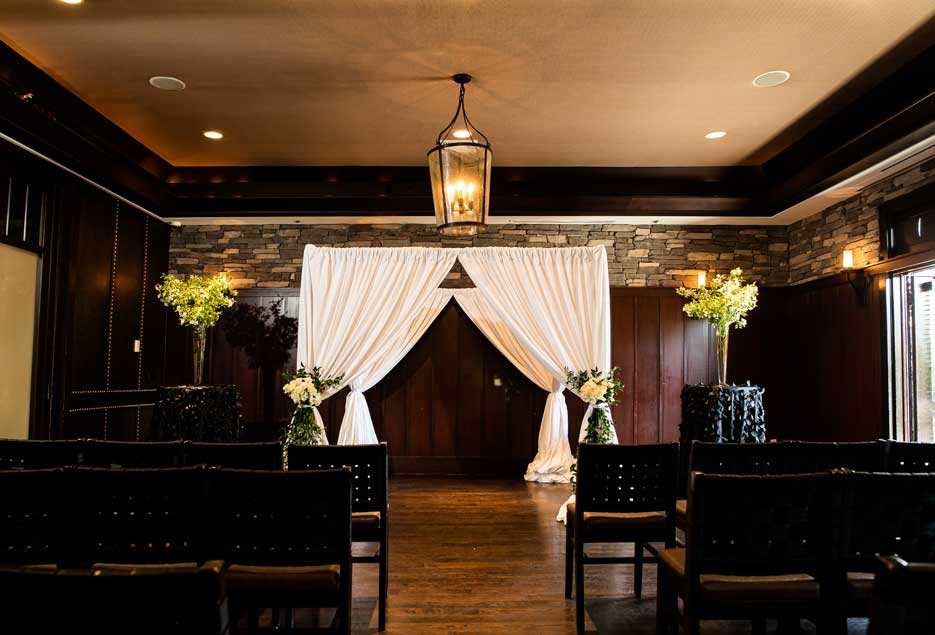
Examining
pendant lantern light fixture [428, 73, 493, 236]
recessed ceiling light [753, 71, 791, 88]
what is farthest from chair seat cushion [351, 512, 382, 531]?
recessed ceiling light [753, 71, 791, 88]

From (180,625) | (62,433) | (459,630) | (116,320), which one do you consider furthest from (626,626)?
(116,320)

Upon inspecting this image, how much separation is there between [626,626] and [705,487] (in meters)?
1.24

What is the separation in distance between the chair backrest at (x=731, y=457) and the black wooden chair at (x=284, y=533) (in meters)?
1.62

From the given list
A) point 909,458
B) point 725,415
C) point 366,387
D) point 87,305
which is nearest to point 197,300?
point 87,305

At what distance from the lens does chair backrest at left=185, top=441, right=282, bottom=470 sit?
2.67m

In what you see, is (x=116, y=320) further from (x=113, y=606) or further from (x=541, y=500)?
A: (x=113, y=606)

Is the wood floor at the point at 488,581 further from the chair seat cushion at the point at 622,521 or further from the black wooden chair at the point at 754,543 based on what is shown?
the black wooden chair at the point at 754,543

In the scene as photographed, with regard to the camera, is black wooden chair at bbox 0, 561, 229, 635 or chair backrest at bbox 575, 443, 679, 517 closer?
black wooden chair at bbox 0, 561, 229, 635

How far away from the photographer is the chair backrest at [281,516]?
2068mm

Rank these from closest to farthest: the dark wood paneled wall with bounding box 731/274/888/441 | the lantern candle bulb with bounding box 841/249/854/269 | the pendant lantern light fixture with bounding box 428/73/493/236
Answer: the pendant lantern light fixture with bounding box 428/73/493/236, the dark wood paneled wall with bounding box 731/274/888/441, the lantern candle bulb with bounding box 841/249/854/269

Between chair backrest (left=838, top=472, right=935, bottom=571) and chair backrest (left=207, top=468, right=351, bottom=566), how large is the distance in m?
1.70

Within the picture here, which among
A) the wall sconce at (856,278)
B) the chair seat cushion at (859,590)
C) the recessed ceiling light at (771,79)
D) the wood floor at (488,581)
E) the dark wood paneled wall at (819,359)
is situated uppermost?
the recessed ceiling light at (771,79)

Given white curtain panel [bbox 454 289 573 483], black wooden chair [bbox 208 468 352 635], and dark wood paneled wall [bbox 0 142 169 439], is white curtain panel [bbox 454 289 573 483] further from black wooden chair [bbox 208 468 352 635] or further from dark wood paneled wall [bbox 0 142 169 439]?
black wooden chair [bbox 208 468 352 635]

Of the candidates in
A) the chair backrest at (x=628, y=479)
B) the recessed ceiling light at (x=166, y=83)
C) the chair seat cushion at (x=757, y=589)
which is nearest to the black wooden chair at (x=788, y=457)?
the chair backrest at (x=628, y=479)
